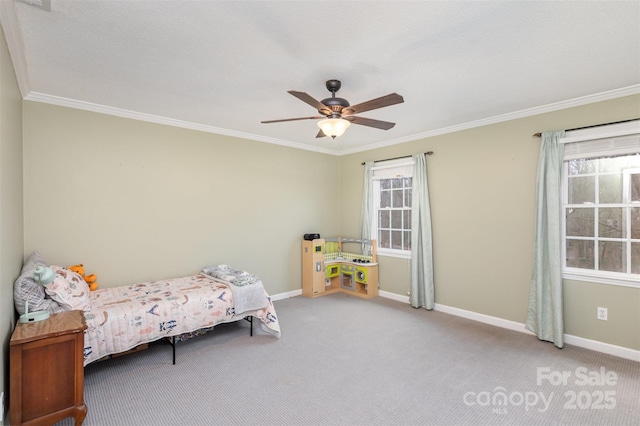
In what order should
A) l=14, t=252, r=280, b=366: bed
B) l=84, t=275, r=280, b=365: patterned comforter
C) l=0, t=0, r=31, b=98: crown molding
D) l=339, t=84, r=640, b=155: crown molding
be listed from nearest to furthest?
l=0, t=0, r=31, b=98: crown molding < l=14, t=252, r=280, b=366: bed < l=84, t=275, r=280, b=365: patterned comforter < l=339, t=84, r=640, b=155: crown molding

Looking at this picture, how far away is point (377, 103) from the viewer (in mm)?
2348

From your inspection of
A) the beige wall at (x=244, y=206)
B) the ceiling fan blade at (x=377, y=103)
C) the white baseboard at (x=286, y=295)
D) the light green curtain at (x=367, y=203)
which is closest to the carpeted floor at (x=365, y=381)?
the beige wall at (x=244, y=206)

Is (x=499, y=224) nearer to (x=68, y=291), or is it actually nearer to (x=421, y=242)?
(x=421, y=242)

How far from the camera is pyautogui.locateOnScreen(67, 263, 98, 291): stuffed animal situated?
320 cm

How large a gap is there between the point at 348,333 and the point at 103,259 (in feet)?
9.41

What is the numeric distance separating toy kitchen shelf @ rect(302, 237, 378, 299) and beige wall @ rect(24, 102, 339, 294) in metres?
0.25

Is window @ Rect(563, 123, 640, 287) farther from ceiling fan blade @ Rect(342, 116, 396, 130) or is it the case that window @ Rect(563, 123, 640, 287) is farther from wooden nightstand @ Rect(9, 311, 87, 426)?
wooden nightstand @ Rect(9, 311, 87, 426)

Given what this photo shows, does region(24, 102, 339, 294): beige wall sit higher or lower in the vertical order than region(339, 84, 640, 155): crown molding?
lower

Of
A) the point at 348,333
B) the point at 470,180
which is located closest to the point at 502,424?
the point at 348,333

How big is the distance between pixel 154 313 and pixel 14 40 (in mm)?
2273

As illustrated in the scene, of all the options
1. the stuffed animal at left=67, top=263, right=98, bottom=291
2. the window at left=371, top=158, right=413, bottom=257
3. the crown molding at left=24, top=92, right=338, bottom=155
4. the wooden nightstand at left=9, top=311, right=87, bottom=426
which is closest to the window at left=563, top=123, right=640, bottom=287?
the window at left=371, top=158, right=413, bottom=257

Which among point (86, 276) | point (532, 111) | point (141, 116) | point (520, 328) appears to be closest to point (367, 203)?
point (532, 111)

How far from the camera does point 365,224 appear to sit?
214 inches

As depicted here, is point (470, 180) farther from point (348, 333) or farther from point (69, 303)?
point (69, 303)
